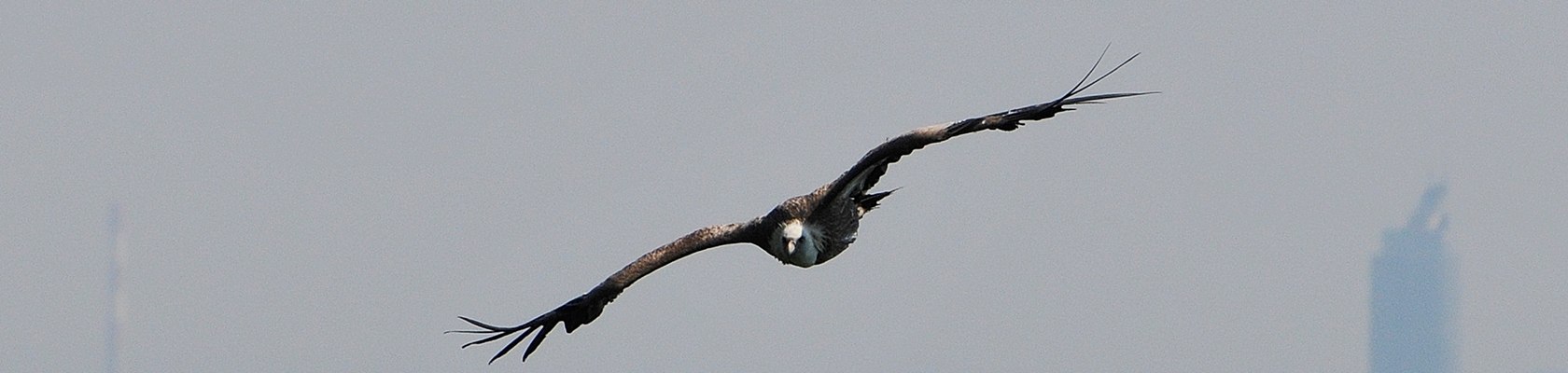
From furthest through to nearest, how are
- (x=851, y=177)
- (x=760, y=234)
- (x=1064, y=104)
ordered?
(x=760, y=234), (x=851, y=177), (x=1064, y=104)

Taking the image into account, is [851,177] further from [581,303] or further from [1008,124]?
[581,303]

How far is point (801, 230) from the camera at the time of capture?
75.6 feet

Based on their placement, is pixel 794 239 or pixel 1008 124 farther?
pixel 794 239

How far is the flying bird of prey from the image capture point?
21.4m

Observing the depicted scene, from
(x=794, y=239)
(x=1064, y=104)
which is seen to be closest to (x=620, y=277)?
(x=794, y=239)

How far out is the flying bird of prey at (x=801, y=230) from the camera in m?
21.4

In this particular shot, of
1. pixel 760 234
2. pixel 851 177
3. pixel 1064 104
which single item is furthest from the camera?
pixel 760 234

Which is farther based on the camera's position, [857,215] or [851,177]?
[857,215]

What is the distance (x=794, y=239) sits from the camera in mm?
22875

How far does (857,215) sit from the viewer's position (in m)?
24.0

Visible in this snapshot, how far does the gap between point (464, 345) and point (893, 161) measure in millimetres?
4153

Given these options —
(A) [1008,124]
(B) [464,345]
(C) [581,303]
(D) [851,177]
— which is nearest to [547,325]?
(C) [581,303]

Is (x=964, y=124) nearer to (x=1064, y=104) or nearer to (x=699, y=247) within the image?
(x=1064, y=104)

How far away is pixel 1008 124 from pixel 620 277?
4733 millimetres
